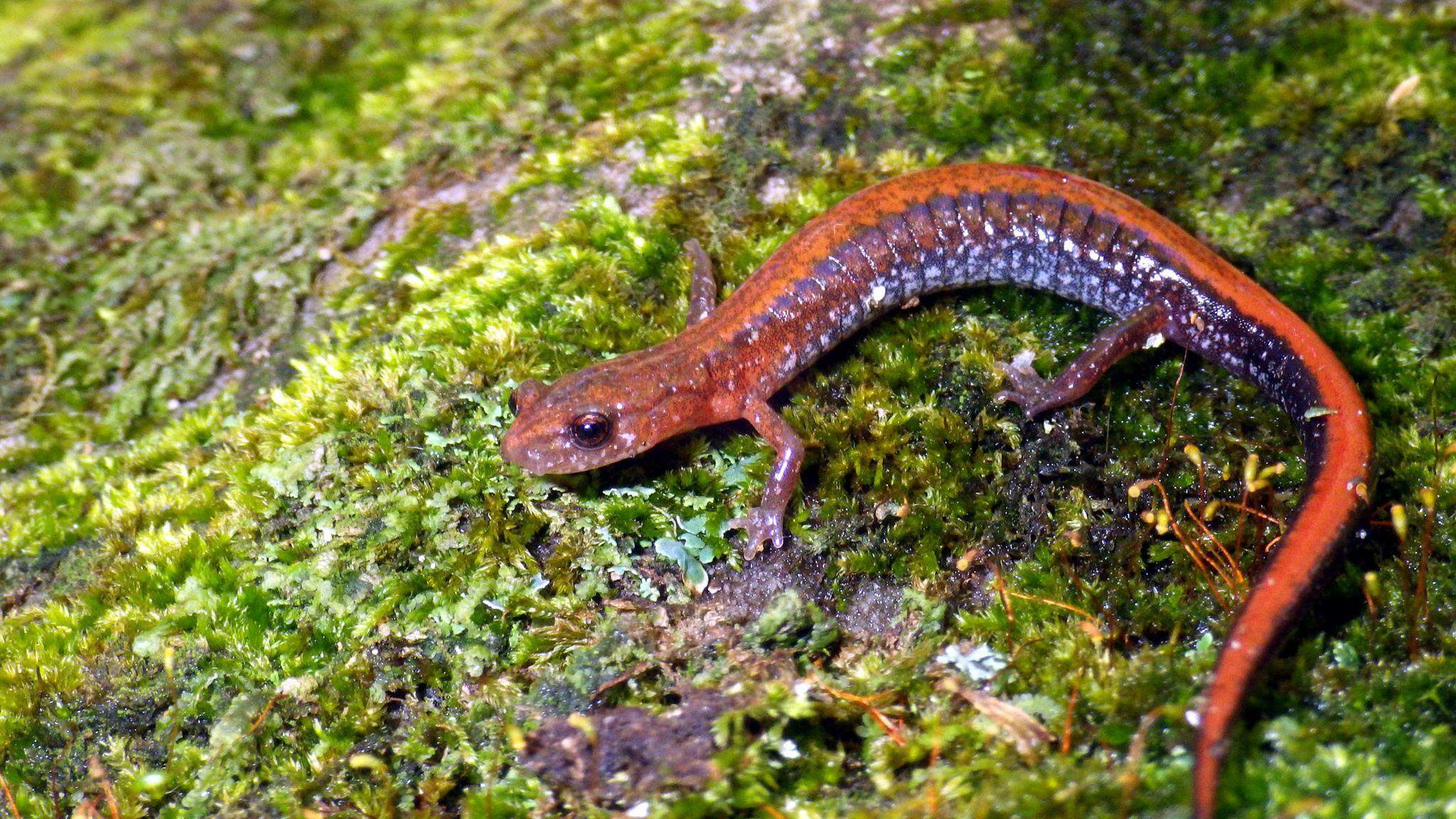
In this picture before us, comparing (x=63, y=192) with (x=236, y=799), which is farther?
(x=63, y=192)

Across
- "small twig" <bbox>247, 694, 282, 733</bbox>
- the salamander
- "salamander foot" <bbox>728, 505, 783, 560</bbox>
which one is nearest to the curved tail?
the salamander

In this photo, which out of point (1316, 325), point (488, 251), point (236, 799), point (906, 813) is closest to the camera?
point (906, 813)

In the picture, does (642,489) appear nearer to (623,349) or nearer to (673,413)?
(673,413)

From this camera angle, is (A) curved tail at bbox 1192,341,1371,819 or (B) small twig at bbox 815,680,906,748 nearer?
(A) curved tail at bbox 1192,341,1371,819

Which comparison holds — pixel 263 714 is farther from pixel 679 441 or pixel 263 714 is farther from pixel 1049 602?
pixel 1049 602

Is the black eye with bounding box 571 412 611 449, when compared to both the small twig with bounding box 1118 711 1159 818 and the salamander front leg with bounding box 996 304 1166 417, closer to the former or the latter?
the salamander front leg with bounding box 996 304 1166 417


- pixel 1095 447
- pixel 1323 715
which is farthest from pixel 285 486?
pixel 1323 715

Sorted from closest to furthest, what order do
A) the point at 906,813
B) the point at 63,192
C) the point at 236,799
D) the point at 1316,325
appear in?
the point at 906,813 → the point at 236,799 → the point at 1316,325 → the point at 63,192
